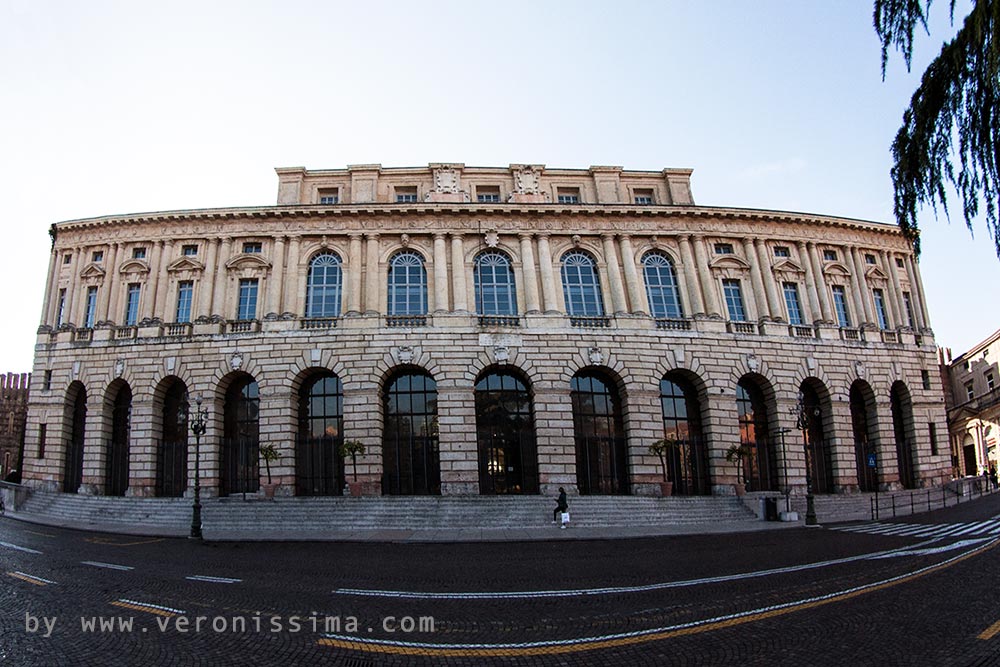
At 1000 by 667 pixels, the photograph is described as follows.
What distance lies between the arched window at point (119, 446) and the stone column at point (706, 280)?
32303 millimetres

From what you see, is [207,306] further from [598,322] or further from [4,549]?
[598,322]

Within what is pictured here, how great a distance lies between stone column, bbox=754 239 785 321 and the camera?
33281 mm

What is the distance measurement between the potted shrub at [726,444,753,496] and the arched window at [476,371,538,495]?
1012 cm

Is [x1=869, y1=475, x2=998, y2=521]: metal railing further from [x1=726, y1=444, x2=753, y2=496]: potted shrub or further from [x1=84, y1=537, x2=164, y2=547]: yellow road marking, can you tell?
[x1=84, y1=537, x2=164, y2=547]: yellow road marking

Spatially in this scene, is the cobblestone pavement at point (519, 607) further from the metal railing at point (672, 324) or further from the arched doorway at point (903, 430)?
the arched doorway at point (903, 430)

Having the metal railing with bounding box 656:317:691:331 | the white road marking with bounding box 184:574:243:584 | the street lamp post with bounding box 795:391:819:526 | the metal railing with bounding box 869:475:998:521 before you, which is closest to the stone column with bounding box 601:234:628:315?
the metal railing with bounding box 656:317:691:331

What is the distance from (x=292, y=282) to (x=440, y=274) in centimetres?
817

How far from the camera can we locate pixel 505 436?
30.4 m

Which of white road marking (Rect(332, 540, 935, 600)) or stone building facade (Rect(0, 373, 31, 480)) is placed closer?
white road marking (Rect(332, 540, 935, 600))

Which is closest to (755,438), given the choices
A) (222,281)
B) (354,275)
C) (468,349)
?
(468,349)

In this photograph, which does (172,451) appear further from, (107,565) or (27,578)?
(27,578)

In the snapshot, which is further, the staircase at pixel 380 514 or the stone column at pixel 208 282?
the stone column at pixel 208 282

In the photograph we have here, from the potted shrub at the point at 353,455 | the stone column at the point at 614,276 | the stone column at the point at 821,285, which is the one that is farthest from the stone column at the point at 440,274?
the stone column at the point at 821,285

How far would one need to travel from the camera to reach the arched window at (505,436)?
29891 mm
